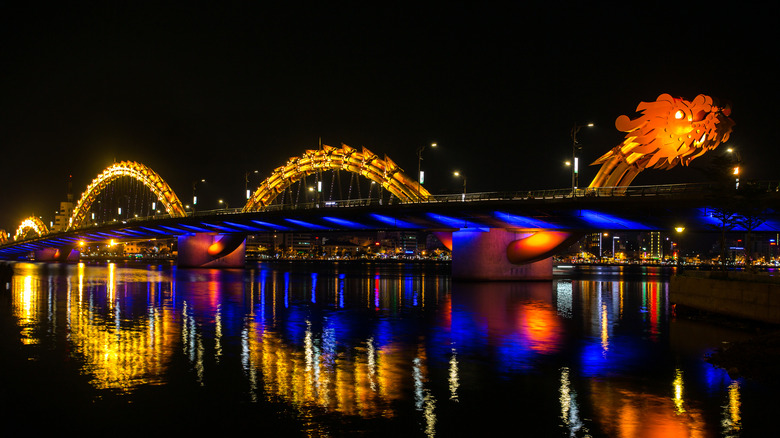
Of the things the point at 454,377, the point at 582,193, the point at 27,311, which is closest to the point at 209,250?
the point at 582,193

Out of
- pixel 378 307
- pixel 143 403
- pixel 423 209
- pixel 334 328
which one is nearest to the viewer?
pixel 143 403

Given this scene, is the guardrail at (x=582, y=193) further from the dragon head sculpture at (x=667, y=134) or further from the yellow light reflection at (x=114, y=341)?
the yellow light reflection at (x=114, y=341)

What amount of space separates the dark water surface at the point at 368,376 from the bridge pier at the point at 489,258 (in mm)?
34126

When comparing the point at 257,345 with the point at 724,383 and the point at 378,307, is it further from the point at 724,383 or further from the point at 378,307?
the point at 378,307

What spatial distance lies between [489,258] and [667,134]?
1946 cm

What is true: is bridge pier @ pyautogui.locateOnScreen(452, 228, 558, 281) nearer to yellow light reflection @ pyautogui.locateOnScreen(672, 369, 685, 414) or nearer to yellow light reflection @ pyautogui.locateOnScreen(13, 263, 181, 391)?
yellow light reflection @ pyautogui.locateOnScreen(13, 263, 181, 391)

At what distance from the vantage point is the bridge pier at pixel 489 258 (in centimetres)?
6875

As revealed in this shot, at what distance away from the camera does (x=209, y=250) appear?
111 metres

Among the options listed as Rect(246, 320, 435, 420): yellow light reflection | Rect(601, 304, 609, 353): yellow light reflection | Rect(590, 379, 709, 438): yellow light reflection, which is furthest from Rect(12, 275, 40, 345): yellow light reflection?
Rect(601, 304, 609, 353): yellow light reflection

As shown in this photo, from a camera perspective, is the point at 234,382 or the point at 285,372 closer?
the point at 234,382

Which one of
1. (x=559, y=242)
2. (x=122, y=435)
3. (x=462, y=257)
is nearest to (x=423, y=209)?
(x=462, y=257)

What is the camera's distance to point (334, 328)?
28375mm

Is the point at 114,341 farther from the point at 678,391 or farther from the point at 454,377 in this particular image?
the point at 678,391

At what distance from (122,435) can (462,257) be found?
58886 millimetres
